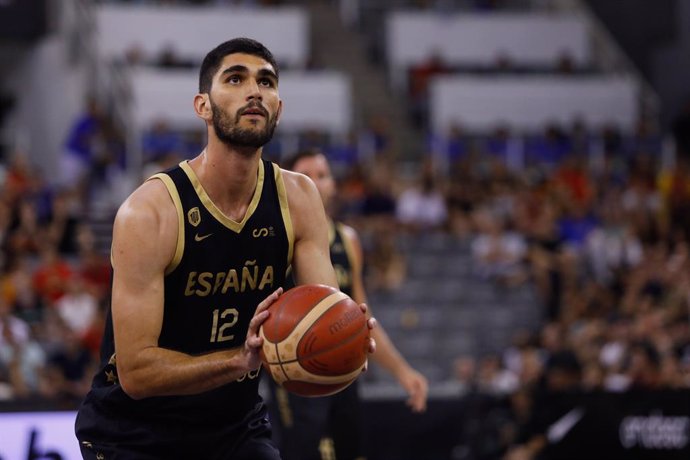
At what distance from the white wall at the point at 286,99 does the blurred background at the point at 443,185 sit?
5cm

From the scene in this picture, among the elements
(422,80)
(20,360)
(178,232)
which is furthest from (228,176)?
(422,80)

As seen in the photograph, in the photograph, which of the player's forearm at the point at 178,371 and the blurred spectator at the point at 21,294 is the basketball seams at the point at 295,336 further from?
the blurred spectator at the point at 21,294

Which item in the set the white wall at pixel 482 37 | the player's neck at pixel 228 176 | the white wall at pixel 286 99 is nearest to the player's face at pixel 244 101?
the player's neck at pixel 228 176

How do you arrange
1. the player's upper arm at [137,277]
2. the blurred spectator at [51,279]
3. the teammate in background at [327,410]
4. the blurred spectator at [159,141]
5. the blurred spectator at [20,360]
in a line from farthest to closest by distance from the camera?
1. the blurred spectator at [159,141]
2. the blurred spectator at [51,279]
3. the blurred spectator at [20,360]
4. the teammate in background at [327,410]
5. the player's upper arm at [137,277]

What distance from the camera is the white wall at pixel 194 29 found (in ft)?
72.1

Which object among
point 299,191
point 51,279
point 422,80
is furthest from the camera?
point 422,80

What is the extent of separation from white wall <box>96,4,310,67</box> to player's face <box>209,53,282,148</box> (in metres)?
17.0

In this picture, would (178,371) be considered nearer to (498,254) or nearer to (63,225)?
(63,225)

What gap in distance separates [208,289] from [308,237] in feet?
1.70

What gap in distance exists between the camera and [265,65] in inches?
192

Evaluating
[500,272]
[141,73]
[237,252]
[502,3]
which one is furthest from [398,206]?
[237,252]

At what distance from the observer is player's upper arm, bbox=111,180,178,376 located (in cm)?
469

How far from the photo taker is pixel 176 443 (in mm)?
4961

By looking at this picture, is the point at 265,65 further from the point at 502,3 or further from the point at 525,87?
the point at 502,3
